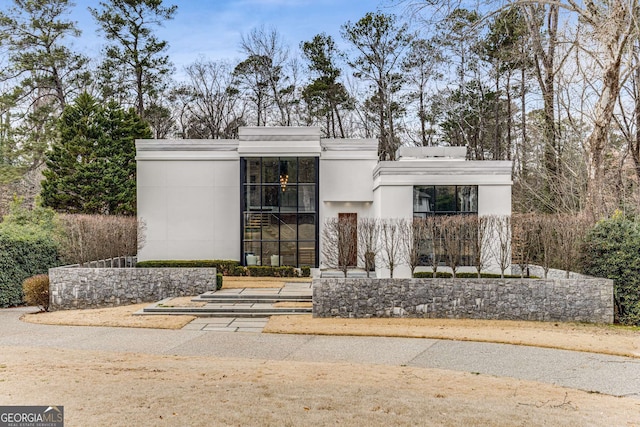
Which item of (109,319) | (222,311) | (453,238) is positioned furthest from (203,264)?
(453,238)

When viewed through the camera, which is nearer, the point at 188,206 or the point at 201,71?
the point at 188,206

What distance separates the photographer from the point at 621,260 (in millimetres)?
13328

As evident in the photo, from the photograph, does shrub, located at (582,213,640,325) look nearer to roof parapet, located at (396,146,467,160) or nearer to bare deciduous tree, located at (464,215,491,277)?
bare deciduous tree, located at (464,215,491,277)

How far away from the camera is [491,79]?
27656 mm

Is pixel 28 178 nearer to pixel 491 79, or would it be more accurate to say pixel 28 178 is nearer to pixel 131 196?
pixel 131 196

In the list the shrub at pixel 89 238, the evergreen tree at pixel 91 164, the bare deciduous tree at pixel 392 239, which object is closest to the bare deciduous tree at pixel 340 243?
the bare deciduous tree at pixel 392 239

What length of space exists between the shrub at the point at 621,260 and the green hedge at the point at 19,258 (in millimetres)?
17546

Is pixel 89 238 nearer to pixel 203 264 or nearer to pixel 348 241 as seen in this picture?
pixel 203 264

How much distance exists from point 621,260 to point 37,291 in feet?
55.2

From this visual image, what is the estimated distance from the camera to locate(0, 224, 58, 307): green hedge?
1611 centimetres

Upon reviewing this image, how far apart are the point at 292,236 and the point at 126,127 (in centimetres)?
1036

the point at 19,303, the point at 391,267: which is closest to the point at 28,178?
the point at 19,303

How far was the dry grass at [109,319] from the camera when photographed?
12516 millimetres

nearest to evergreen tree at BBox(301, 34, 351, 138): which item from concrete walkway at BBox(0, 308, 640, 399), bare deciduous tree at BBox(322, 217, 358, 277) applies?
bare deciduous tree at BBox(322, 217, 358, 277)
